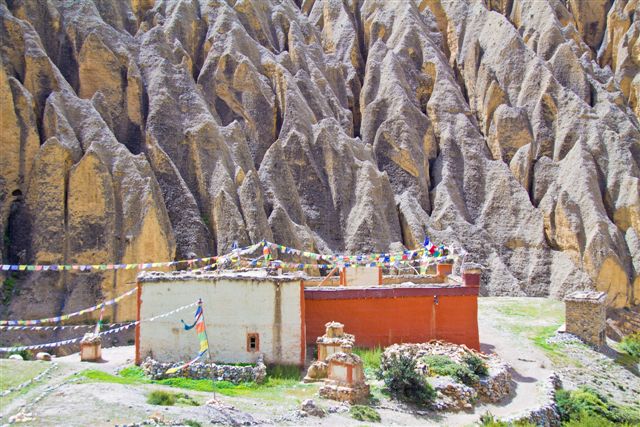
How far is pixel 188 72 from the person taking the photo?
46.5m

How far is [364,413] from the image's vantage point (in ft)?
68.4

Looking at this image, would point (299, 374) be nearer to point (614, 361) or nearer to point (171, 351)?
point (171, 351)

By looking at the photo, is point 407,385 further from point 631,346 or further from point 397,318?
point 631,346

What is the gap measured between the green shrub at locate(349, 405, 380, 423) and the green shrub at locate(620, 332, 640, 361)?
17456 millimetres

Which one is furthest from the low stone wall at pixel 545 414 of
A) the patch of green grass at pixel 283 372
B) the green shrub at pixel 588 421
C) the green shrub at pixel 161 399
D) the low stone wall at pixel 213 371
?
the green shrub at pixel 161 399

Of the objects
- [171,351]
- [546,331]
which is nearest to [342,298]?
[171,351]

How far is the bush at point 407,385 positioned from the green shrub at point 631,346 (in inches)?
588

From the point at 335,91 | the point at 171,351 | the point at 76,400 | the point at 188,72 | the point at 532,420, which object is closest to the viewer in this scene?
the point at 76,400

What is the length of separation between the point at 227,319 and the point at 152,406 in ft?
21.6

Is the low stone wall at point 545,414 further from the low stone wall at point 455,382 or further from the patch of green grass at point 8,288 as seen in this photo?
the patch of green grass at point 8,288

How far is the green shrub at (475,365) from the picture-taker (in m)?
25.3

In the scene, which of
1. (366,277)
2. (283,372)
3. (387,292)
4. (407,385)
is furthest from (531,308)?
(283,372)

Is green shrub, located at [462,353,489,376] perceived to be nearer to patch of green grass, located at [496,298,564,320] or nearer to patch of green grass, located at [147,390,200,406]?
patch of green grass, located at [147,390,200,406]

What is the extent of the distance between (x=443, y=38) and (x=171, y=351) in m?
44.7
